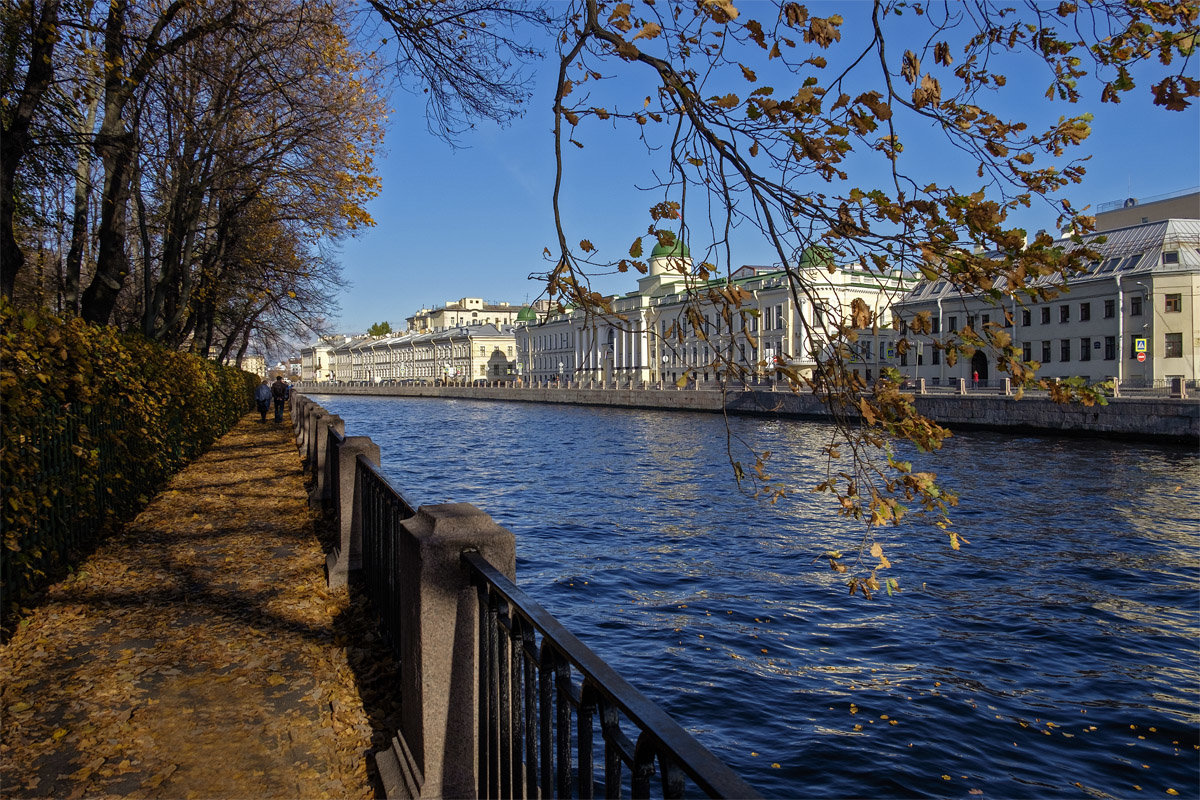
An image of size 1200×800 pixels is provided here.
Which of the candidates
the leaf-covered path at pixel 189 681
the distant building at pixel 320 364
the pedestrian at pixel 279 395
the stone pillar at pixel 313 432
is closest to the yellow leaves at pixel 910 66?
the leaf-covered path at pixel 189 681

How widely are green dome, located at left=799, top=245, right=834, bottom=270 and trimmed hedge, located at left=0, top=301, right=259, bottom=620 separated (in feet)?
14.7

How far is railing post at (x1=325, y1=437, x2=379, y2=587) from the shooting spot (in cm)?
686

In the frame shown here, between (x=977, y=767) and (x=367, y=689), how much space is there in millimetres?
4611

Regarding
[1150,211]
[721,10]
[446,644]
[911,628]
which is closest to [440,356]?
[1150,211]

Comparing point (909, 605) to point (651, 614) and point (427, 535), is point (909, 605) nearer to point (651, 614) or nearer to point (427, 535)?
point (651, 614)

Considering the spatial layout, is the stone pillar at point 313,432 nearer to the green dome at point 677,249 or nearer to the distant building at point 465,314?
the green dome at point 677,249

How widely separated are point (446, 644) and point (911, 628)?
7368 mm

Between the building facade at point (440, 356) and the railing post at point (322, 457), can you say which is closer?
the railing post at point (322, 457)

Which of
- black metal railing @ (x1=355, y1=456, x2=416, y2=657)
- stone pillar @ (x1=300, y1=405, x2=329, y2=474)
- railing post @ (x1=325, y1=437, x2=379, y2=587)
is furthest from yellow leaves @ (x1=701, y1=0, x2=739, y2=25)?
stone pillar @ (x1=300, y1=405, x2=329, y2=474)

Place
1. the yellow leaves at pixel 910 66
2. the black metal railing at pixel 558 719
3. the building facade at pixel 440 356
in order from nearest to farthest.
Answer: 1. the black metal railing at pixel 558 719
2. the yellow leaves at pixel 910 66
3. the building facade at pixel 440 356

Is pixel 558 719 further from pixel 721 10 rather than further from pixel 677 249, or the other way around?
pixel 721 10

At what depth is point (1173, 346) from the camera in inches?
1783

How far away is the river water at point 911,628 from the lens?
6508mm

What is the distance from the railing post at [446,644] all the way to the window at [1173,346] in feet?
171
